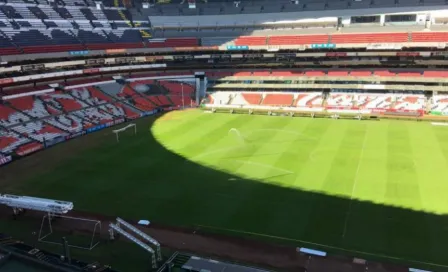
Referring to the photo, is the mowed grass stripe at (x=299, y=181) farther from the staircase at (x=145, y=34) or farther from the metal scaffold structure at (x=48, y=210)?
the staircase at (x=145, y=34)

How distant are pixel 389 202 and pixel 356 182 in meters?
4.01

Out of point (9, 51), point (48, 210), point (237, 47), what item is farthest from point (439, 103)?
point (9, 51)

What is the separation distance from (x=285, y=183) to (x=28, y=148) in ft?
102

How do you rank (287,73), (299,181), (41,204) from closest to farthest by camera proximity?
1. (41,204)
2. (299,181)
3. (287,73)

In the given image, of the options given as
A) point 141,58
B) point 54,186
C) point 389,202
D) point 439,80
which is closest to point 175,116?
point 141,58

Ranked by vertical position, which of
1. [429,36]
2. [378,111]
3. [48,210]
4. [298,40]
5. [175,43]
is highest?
[429,36]

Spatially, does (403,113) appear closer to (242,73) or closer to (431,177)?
(431,177)

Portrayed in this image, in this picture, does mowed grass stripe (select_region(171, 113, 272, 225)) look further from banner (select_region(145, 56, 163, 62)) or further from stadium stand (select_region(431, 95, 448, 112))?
banner (select_region(145, 56, 163, 62))

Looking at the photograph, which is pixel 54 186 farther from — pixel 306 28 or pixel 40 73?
pixel 306 28

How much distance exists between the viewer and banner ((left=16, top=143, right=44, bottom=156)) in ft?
139

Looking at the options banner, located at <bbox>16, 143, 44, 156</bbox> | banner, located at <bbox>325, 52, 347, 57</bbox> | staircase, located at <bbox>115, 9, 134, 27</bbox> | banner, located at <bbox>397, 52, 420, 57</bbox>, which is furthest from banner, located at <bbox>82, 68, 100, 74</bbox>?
banner, located at <bbox>397, 52, 420, 57</bbox>

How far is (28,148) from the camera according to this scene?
43.5 meters

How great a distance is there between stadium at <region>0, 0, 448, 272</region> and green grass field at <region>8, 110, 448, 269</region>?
0.61ft

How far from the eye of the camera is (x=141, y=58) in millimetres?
→ 73250
